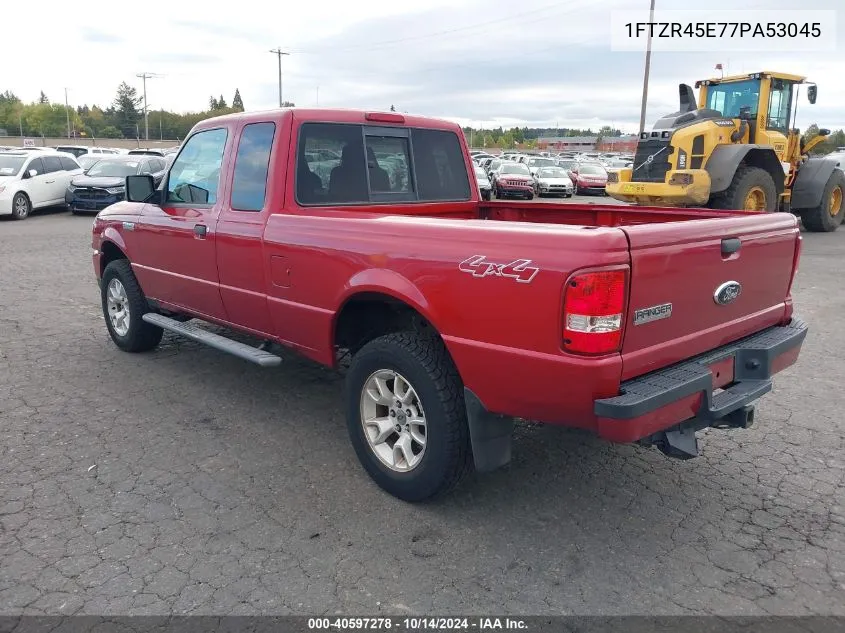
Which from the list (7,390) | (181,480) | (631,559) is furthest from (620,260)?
(7,390)

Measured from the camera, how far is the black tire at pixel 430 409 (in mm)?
3244

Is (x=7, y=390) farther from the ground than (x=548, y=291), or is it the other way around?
(x=548, y=291)

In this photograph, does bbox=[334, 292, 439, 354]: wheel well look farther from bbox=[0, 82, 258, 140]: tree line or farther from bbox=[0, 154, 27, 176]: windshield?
bbox=[0, 82, 258, 140]: tree line

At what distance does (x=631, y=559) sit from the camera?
310cm

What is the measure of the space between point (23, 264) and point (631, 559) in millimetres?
10763

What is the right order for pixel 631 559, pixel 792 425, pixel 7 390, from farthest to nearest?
1. pixel 7 390
2. pixel 792 425
3. pixel 631 559

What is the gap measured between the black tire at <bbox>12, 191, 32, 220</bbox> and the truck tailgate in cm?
1845

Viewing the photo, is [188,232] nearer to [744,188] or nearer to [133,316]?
[133,316]

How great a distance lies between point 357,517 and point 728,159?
10.8m

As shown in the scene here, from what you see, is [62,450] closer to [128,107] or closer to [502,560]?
[502,560]

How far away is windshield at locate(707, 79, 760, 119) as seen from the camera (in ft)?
42.9

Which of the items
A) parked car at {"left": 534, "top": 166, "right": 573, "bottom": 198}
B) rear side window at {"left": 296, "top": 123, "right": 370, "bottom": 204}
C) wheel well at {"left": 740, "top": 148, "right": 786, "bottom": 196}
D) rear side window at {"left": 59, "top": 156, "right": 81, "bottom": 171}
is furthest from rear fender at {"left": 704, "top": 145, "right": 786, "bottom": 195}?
rear side window at {"left": 59, "top": 156, "right": 81, "bottom": 171}

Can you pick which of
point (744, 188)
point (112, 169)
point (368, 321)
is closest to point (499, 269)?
point (368, 321)

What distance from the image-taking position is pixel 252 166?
4.45 metres
